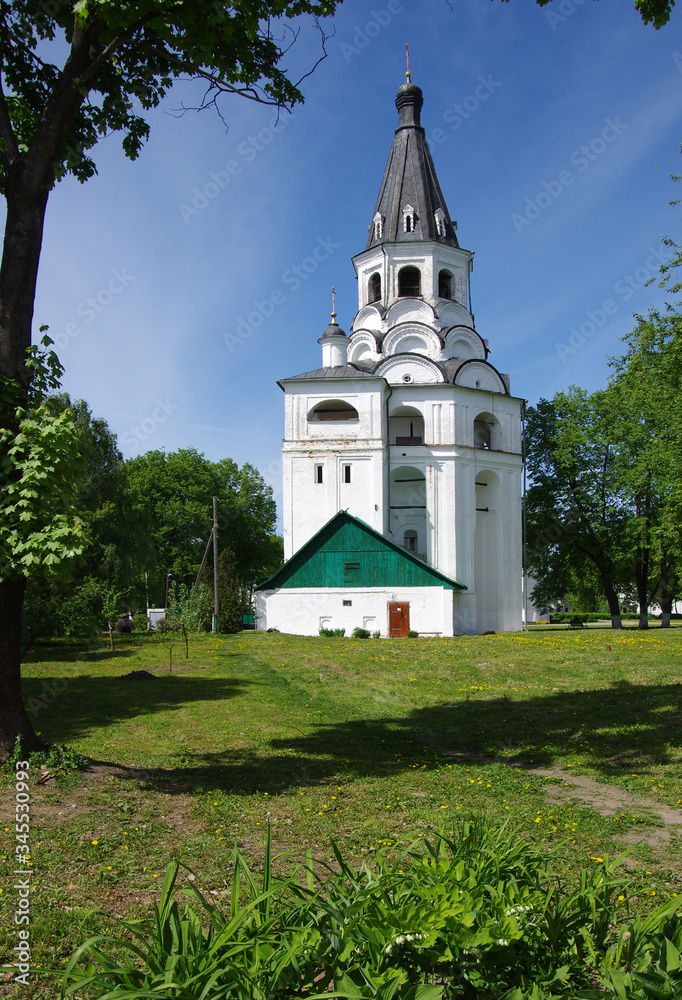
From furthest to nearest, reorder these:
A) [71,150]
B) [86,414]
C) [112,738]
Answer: [86,414], [112,738], [71,150]

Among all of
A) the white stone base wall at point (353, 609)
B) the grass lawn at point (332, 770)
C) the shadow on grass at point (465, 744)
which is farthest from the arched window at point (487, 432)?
the shadow on grass at point (465, 744)

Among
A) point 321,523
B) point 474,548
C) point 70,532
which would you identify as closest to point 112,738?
point 70,532

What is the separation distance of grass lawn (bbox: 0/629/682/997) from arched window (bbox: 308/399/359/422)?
19.2 metres

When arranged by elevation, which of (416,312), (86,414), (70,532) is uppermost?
(416,312)

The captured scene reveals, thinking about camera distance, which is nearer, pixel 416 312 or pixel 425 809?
pixel 425 809

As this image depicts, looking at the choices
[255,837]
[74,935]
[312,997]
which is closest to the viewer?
[312,997]

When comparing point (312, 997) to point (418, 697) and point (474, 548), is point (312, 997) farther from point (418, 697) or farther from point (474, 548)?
point (474, 548)

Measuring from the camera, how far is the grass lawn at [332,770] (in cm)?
500

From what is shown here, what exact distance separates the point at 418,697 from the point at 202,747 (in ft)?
20.4

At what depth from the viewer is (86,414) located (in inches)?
1297

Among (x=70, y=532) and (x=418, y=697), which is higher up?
(x=70, y=532)

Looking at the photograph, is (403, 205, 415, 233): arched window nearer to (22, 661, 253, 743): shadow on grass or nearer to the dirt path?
(22, 661, 253, 743): shadow on grass

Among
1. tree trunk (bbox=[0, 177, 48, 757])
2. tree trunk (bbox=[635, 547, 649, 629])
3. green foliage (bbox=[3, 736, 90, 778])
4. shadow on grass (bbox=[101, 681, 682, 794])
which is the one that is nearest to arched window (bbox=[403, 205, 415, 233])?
tree trunk (bbox=[635, 547, 649, 629])

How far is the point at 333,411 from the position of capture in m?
36.2
